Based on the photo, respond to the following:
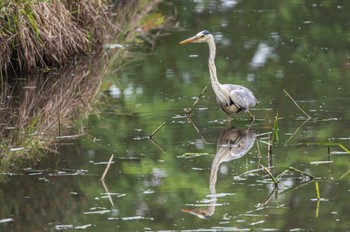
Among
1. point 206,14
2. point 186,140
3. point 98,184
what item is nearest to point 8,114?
point 186,140

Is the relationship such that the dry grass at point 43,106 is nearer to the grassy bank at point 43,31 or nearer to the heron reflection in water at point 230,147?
the grassy bank at point 43,31

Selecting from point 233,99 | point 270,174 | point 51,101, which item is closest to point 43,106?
point 51,101

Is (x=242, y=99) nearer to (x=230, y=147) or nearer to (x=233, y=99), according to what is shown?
(x=233, y=99)

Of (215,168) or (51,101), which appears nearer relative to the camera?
(215,168)

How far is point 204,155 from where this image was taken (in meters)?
10.2

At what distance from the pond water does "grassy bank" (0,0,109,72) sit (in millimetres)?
952

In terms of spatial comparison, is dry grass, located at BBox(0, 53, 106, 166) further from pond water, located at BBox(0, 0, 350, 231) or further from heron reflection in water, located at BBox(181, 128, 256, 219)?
heron reflection in water, located at BBox(181, 128, 256, 219)

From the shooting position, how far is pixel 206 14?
2017 cm

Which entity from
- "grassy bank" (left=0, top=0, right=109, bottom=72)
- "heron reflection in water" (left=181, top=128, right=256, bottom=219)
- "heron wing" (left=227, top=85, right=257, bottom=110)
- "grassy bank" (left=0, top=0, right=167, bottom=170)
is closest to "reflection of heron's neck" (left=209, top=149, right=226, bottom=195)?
"heron reflection in water" (left=181, top=128, right=256, bottom=219)

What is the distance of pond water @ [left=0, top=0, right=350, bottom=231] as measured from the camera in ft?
27.0

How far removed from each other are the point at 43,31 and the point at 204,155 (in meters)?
5.19

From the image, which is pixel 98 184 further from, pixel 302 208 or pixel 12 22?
pixel 12 22

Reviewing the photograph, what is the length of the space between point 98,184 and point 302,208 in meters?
1.99

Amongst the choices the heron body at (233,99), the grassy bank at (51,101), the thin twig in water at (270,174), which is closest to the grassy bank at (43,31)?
the grassy bank at (51,101)
